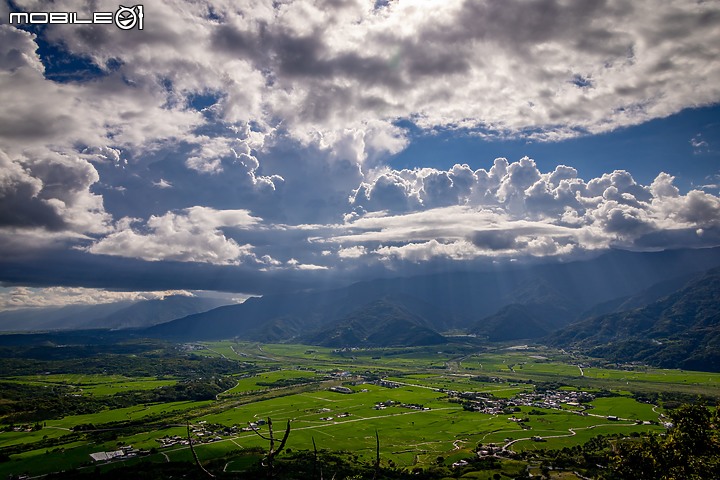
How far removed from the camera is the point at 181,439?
150000mm

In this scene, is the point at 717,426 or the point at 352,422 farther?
the point at 352,422

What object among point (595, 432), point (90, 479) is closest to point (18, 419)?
point (90, 479)

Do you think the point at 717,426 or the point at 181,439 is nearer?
the point at 717,426

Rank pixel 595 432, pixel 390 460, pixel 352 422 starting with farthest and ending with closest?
pixel 352 422
pixel 595 432
pixel 390 460

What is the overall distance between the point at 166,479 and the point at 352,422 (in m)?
88.7

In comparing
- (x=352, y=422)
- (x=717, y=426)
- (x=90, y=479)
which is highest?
(x=717, y=426)

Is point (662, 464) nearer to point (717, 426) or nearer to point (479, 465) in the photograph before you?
point (717, 426)

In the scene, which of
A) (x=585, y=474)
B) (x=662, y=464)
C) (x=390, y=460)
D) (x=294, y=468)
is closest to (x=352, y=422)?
(x=390, y=460)

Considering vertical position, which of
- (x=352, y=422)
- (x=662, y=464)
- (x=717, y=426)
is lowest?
(x=352, y=422)

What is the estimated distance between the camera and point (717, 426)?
61.7m

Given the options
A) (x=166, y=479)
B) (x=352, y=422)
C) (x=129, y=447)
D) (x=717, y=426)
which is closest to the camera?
(x=717, y=426)

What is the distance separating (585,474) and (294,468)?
71.3m

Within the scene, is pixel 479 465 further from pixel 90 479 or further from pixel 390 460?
pixel 90 479

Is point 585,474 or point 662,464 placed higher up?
point 662,464
